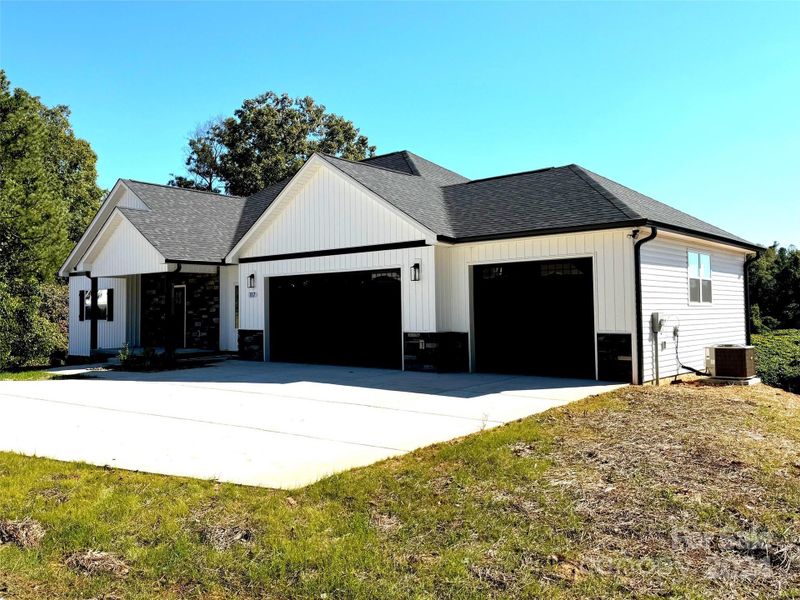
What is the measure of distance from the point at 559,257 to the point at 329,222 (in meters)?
6.22

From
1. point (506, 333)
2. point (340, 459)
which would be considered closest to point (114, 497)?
point (340, 459)

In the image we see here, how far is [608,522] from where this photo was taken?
4.19 m

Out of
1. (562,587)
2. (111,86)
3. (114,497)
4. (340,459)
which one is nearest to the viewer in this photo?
(562,587)

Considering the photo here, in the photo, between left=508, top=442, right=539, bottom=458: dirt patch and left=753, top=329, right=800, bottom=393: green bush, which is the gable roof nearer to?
left=753, top=329, right=800, bottom=393: green bush

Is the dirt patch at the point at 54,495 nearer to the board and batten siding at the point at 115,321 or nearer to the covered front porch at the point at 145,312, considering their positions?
the covered front porch at the point at 145,312

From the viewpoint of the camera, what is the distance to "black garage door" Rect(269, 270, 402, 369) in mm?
14281

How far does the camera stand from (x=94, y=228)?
20.0 meters

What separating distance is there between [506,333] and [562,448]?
267 inches

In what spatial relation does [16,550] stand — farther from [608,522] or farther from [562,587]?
[608,522]

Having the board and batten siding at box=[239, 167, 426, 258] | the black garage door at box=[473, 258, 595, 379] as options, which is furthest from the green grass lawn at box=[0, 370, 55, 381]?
the black garage door at box=[473, 258, 595, 379]

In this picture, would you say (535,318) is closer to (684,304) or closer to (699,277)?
(684,304)

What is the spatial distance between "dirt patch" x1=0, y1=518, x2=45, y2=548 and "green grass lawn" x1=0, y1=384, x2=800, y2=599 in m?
0.06

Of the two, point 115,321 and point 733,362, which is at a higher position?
point 115,321

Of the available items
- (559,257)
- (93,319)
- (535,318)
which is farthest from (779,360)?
(93,319)
